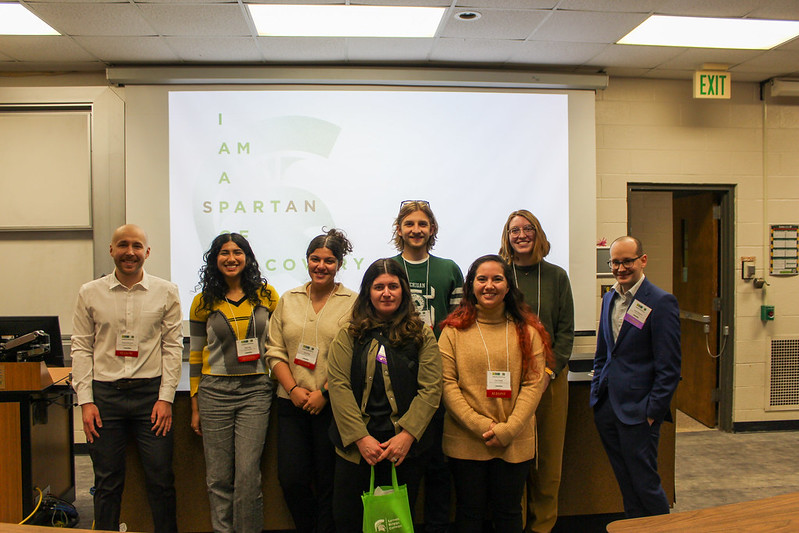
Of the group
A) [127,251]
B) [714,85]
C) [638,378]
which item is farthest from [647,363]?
[714,85]

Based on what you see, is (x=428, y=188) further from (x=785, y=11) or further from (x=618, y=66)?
(x=785, y=11)

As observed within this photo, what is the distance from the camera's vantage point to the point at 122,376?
218 centimetres

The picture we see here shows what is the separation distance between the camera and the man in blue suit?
7.07ft

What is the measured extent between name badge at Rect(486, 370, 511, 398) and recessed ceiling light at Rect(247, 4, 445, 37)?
2.30m

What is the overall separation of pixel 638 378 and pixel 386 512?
3.98 ft

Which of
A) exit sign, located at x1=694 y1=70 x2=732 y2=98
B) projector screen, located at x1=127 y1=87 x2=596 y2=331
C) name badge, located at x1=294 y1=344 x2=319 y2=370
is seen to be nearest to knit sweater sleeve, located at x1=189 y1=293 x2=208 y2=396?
name badge, located at x1=294 y1=344 x2=319 y2=370

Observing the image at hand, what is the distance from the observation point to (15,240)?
3992mm

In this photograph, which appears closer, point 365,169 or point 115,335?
point 115,335

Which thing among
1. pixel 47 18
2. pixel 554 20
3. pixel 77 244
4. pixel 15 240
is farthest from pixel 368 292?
pixel 15 240

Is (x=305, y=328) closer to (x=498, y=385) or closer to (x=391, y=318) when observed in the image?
(x=391, y=318)

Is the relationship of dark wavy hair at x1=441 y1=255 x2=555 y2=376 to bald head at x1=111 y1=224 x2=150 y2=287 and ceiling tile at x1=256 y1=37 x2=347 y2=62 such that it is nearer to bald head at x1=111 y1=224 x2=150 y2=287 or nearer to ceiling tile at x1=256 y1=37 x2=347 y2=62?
bald head at x1=111 y1=224 x2=150 y2=287

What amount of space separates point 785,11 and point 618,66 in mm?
1122

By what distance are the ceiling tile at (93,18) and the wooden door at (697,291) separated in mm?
4474

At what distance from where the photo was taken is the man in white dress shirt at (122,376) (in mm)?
2172
